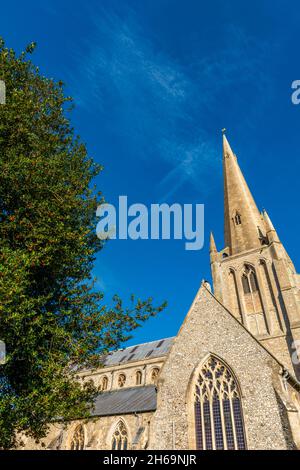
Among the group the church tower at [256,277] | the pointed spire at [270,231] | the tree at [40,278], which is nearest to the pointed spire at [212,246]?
the church tower at [256,277]

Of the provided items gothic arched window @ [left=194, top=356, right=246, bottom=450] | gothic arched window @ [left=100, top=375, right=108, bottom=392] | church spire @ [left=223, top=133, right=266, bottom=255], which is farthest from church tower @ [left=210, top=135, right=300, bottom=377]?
gothic arched window @ [left=100, top=375, right=108, bottom=392]

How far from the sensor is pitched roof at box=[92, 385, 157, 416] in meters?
21.1

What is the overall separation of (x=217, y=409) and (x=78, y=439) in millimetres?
12885

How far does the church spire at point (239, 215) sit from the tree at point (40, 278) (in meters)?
25.0

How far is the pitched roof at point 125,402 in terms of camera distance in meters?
21.1

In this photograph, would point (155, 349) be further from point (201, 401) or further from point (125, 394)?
point (201, 401)

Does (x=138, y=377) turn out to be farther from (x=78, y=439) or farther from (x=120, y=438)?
(x=120, y=438)

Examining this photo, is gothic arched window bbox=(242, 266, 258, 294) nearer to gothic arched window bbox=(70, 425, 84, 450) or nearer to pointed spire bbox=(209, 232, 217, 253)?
pointed spire bbox=(209, 232, 217, 253)

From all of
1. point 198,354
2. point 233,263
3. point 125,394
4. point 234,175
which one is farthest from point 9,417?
point 234,175

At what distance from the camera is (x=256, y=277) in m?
30.9

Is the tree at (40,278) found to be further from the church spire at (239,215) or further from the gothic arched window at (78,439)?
the church spire at (239,215)

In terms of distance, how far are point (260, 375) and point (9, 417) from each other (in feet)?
32.7

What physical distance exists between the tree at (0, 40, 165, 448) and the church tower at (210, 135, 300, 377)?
18.2m

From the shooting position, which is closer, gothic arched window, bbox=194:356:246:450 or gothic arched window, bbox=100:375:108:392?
gothic arched window, bbox=194:356:246:450
